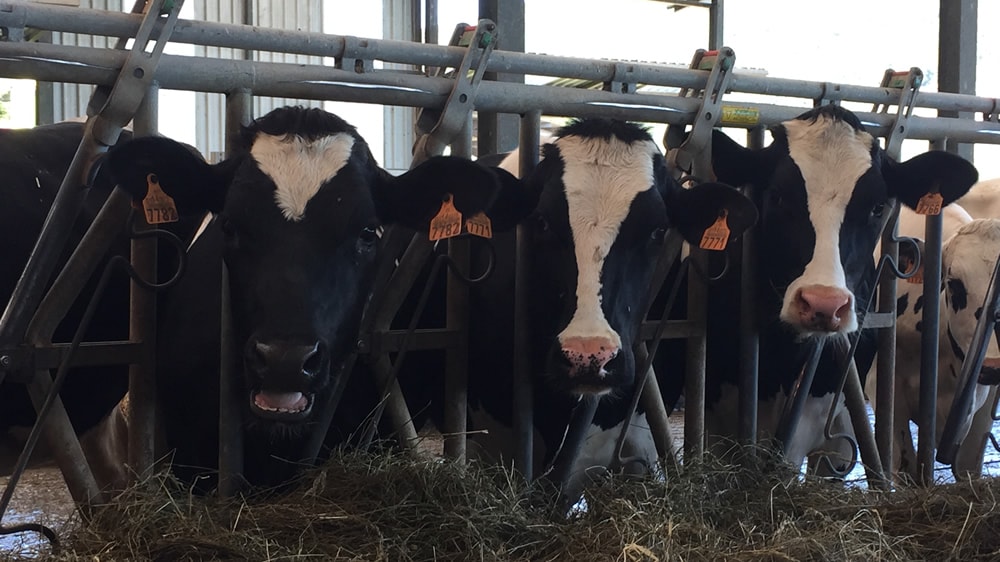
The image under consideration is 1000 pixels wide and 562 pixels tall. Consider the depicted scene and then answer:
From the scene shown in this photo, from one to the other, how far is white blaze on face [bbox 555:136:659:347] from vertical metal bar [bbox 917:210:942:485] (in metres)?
1.91

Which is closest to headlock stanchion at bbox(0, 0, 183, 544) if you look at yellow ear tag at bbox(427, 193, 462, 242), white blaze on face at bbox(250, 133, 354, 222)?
white blaze on face at bbox(250, 133, 354, 222)

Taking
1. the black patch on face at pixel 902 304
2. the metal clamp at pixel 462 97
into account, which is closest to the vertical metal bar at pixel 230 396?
the metal clamp at pixel 462 97

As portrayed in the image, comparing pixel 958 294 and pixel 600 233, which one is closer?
pixel 600 233

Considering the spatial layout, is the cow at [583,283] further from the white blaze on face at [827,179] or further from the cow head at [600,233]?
the white blaze on face at [827,179]

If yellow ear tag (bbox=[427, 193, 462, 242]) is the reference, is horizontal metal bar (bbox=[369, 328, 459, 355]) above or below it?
below

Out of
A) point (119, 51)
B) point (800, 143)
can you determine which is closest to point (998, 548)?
point (800, 143)

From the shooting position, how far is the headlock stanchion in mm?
2984

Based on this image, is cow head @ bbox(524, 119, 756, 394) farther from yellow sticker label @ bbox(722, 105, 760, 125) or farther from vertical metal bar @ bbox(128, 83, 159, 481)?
vertical metal bar @ bbox(128, 83, 159, 481)

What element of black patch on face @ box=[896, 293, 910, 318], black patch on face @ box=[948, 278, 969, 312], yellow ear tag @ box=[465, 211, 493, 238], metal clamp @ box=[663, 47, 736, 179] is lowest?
black patch on face @ box=[896, 293, 910, 318]

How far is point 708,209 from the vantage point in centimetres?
383

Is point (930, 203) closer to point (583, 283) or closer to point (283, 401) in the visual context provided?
point (583, 283)

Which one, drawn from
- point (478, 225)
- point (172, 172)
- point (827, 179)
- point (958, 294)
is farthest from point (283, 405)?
point (958, 294)

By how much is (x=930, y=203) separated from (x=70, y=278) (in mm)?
3551

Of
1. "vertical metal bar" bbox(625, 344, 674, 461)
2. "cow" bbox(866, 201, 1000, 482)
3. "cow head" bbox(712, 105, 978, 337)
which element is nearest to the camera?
"cow head" bbox(712, 105, 978, 337)
